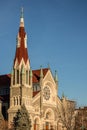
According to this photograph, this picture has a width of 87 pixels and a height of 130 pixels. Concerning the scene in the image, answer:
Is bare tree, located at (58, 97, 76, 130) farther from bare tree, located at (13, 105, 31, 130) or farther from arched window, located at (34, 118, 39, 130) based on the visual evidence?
bare tree, located at (13, 105, 31, 130)

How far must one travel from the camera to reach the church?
92.8 meters

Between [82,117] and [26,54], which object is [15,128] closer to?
[26,54]

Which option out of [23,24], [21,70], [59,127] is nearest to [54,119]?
[59,127]

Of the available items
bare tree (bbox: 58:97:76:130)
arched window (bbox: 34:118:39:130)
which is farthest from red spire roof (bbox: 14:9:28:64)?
bare tree (bbox: 58:97:76:130)

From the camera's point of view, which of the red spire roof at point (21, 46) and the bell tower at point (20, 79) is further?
the red spire roof at point (21, 46)

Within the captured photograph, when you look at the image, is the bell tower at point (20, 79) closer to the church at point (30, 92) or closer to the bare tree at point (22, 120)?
the church at point (30, 92)

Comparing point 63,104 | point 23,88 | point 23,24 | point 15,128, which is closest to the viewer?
point 15,128

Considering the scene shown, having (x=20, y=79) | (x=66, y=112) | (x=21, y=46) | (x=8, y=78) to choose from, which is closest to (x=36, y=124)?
(x=66, y=112)

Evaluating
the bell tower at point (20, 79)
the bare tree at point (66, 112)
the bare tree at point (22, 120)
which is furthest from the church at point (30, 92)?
the bare tree at point (22, 120)

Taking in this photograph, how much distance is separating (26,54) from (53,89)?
1160 cm

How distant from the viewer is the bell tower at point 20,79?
92.2 meters

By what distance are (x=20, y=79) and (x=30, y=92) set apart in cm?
371

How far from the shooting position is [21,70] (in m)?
93.4

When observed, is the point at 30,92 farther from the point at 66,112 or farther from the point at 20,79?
the point at 66,112
